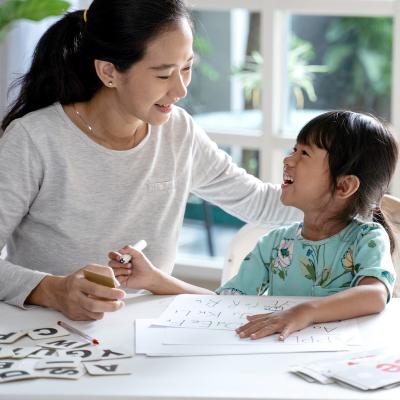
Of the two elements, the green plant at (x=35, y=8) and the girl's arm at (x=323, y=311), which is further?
the green plant at (x=35, y=8)

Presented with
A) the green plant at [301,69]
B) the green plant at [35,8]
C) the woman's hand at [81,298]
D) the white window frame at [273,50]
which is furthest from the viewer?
the green plant at [301,69]

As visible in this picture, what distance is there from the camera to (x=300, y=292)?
186 cm

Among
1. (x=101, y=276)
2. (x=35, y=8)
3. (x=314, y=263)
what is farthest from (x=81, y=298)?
(x=35, y=8)

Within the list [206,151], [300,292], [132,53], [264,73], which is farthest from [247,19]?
[300,292]

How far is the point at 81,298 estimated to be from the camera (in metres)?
1.64

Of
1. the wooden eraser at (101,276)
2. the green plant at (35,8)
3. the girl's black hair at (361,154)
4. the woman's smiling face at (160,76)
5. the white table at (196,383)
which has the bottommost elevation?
the white table at (196,383)

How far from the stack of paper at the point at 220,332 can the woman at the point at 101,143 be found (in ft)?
1.17

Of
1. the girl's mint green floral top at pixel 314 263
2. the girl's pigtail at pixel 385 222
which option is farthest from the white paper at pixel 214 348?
the girl's pigtail at pixel 385 222

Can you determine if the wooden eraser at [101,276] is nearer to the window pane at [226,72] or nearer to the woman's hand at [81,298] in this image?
the woman's hand at [81,298]

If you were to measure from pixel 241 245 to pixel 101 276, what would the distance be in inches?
22.8

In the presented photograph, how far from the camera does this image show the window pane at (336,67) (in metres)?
3.00

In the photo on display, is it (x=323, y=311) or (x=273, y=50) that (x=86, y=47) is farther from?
(x=273, y=50)

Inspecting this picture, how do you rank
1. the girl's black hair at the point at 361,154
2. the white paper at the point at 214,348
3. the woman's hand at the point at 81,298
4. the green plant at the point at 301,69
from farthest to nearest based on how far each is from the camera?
the green plant at the point at 301,69 → the girl's black hair at the point at 361,154 → the woman's hand at the point at 81,298 → the white paper at the point at 214,348


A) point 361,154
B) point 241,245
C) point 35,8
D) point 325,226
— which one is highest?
point 35,8
